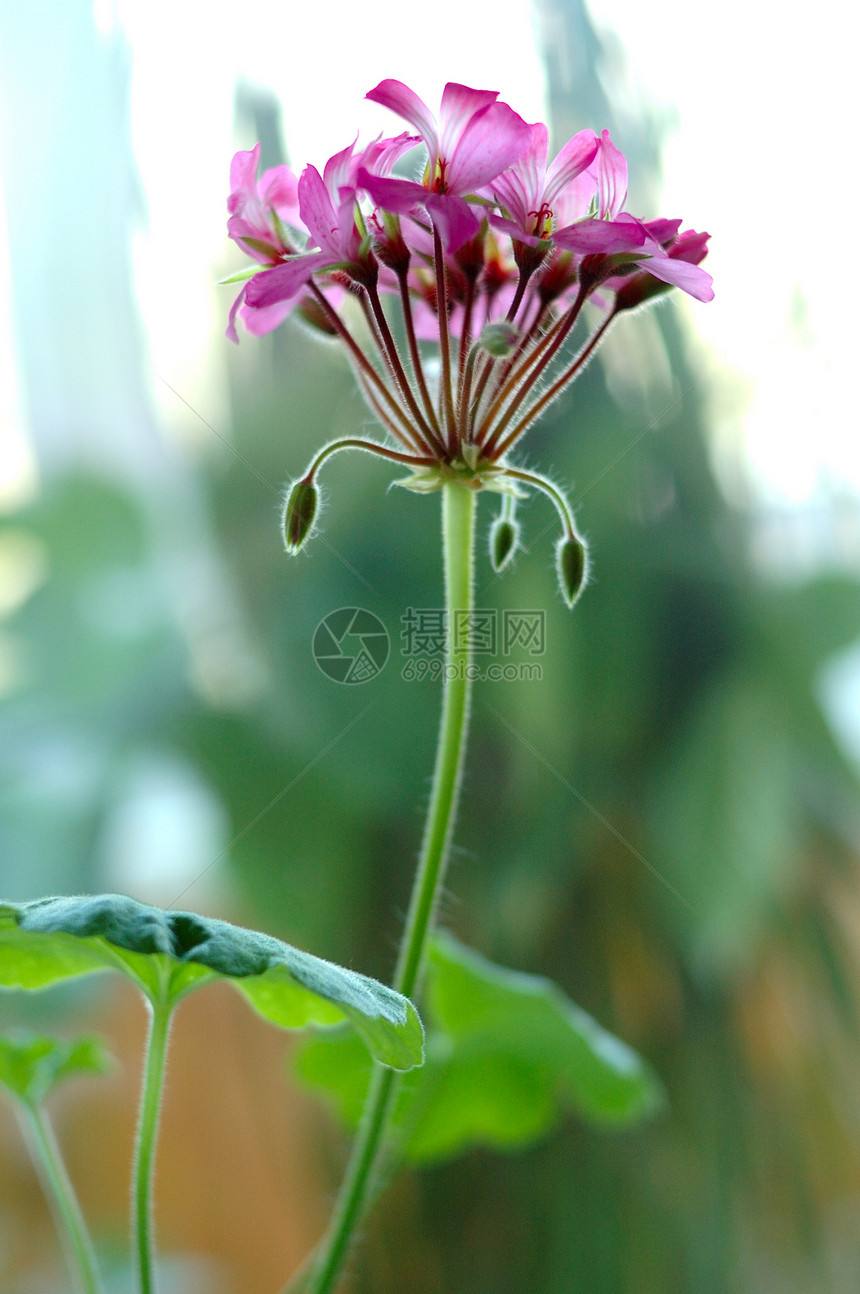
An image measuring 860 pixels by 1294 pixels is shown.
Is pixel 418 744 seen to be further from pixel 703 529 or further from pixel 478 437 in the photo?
pixel 478 437

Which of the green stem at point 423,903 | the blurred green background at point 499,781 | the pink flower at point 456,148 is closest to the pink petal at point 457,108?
the pink flower at point 456,148

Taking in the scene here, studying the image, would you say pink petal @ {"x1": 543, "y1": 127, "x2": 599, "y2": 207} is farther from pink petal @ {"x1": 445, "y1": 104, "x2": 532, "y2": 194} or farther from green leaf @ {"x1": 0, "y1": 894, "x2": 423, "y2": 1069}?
green leaf @ {"x1": 0, "y1": 894, "x2": 423, "y2": 1069}

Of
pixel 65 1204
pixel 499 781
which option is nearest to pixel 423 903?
pixel 65 1204

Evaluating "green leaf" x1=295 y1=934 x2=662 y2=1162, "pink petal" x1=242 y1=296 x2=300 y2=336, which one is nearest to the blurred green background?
"green leaf" x1=295 y1=934 x2=662 y2=1162

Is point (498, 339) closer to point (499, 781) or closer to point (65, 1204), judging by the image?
point (65, 1204)

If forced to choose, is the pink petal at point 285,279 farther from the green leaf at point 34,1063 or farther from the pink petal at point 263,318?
the green leaf at point 34,1063
